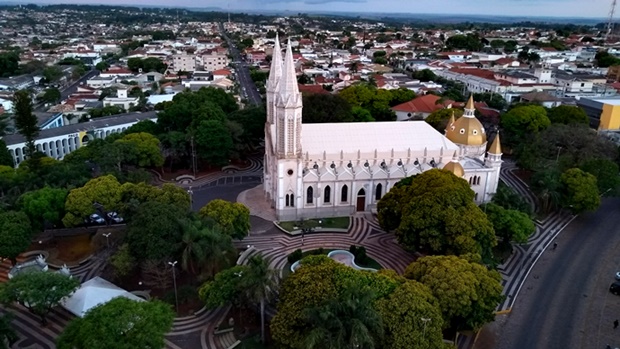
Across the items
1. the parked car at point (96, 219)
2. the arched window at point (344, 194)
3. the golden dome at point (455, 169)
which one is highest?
the golden dome at point (455, 169)

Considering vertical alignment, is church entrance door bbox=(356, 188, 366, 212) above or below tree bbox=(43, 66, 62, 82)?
below

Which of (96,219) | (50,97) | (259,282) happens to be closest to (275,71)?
(96,219)

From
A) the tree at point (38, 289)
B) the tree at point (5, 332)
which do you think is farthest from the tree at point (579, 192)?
the tree at point (5, 332)

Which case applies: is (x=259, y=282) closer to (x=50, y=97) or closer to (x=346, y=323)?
(x=346, y=323)

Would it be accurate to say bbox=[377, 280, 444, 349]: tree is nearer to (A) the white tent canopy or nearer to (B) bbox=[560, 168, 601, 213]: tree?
(A) the white tent canopy

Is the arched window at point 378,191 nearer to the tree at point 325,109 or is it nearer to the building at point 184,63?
the tree at point 325,109

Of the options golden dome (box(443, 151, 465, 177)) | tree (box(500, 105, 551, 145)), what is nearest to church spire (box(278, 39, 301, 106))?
golden dome (box(443, 151, 465, 177))

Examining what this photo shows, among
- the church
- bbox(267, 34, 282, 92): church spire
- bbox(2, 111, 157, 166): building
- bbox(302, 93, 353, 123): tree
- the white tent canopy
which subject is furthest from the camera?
bbox(302, 93, 353, 123): tree

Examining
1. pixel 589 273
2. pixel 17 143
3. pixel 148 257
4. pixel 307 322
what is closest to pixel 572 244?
pixel 589 273
